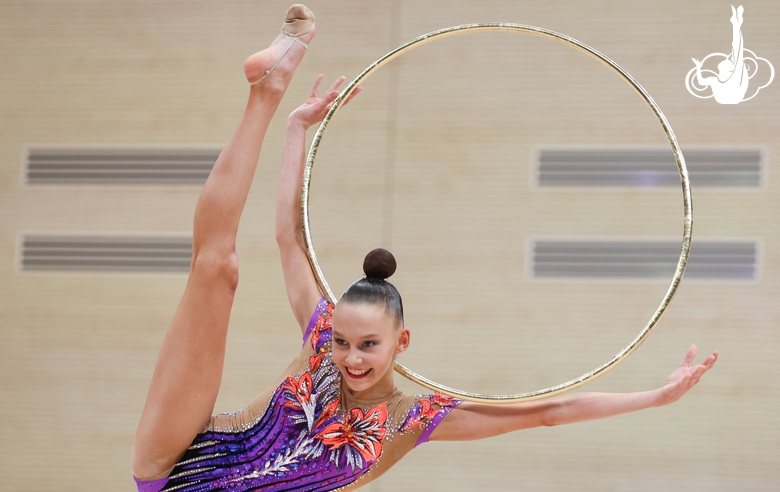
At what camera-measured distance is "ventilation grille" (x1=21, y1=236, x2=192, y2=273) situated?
411 cm

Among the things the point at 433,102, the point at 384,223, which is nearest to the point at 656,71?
the point at 433,102

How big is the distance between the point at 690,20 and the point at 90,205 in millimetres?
2959

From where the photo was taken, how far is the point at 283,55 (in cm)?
221

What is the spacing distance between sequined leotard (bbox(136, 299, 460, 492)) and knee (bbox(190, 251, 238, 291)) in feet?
1.09

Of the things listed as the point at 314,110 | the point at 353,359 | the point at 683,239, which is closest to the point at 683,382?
the point at 683,239

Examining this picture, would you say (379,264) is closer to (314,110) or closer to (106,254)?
(314,110)

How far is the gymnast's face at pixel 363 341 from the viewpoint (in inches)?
79.9

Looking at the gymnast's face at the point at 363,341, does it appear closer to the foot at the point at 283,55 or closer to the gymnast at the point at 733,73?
the foot at the point at 283,55

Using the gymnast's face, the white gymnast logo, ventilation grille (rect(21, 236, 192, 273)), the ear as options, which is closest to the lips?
the gymnast's face

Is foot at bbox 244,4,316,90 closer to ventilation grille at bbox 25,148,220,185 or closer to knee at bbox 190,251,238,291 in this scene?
knee at bbox 190,251,238,291

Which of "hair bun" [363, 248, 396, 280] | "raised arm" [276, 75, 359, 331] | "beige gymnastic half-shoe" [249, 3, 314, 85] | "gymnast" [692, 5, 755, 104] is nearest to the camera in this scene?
"hair bun" [363, 248, 396, 280]

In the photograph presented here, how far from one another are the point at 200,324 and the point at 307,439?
1.29ft

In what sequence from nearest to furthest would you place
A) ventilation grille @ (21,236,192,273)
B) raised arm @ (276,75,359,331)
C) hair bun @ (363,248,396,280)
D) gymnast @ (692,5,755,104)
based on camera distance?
hair bun @ (363,248,396,280) → raised arm @ (276,75,359,331) → gymnast @ (692,5,755,104) → ventilation grille @ (21,236,192,273)

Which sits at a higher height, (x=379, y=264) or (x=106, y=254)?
(x=379, y=264)
